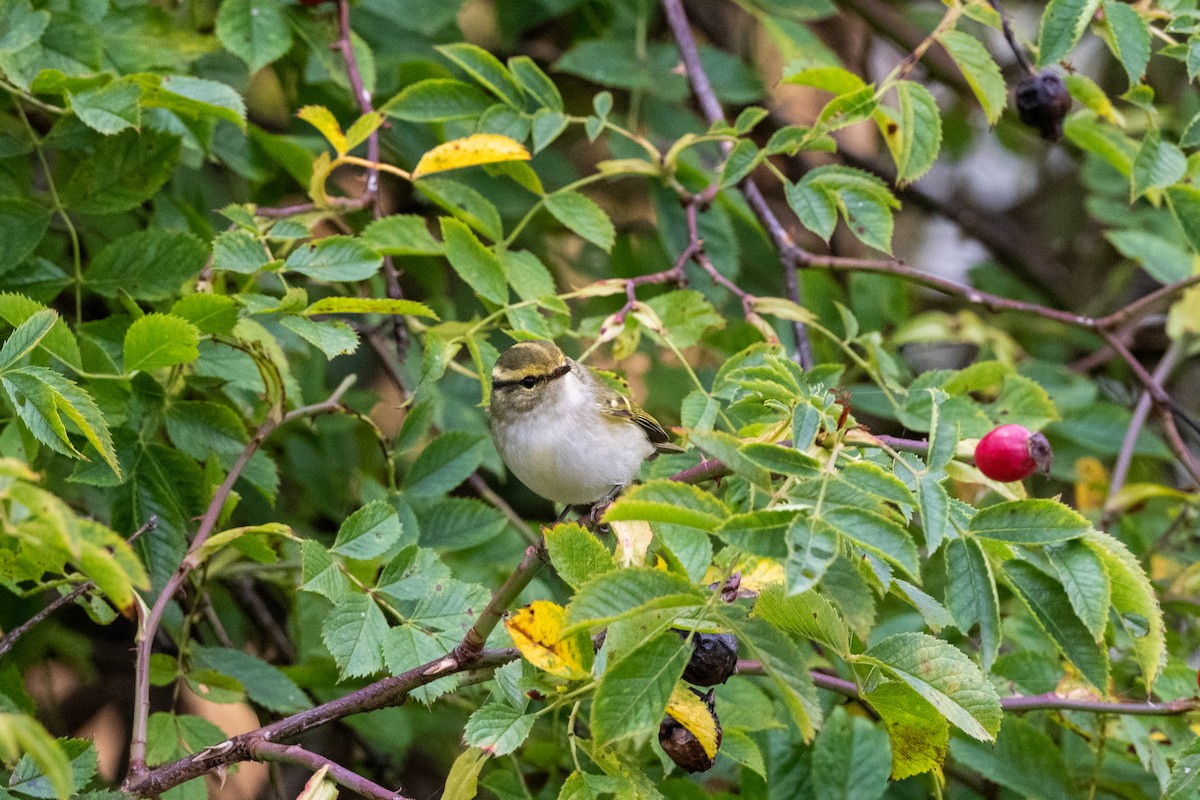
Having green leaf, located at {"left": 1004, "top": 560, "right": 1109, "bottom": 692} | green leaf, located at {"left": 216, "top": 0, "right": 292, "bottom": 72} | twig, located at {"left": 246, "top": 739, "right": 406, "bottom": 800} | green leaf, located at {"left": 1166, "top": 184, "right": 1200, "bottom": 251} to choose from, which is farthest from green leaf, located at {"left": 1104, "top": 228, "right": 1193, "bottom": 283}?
twig, located at {"left": 246, "top": 739, "right": 406, "bottom": 800}

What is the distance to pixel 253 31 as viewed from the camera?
9.78 ft

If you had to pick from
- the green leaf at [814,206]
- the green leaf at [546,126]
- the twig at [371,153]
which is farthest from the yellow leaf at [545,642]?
the green leaf at [546,126]

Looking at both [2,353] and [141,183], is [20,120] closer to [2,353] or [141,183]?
[141,183]

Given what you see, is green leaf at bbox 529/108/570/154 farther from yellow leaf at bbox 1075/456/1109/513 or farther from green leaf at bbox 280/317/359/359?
yellow leaf at bbox 1075/456/1109/513

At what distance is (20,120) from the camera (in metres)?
2.84

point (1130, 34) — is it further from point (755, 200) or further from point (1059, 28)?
point (755, 200)

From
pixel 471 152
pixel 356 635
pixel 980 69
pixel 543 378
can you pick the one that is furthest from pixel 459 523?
pixel 980 69

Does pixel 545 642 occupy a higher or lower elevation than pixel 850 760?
higher

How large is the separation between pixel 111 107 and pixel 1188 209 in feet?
7.96

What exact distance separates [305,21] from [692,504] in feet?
7.64

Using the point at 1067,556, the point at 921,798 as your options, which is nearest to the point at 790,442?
the point at 1067,556

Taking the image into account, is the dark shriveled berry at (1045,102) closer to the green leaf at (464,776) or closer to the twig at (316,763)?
the green leaf at (464,776)

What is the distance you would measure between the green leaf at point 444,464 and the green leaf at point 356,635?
70 cm

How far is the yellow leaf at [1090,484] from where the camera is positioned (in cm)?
378
